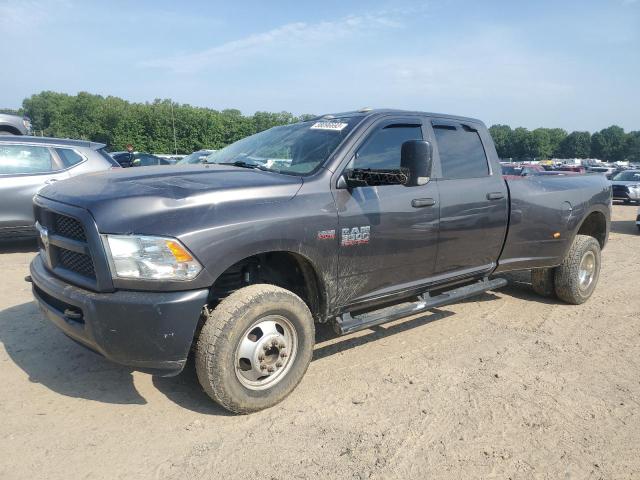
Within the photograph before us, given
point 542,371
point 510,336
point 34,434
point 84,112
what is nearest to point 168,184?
point 34,434

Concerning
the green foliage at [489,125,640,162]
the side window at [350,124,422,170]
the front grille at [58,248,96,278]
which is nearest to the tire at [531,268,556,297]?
the side window at [350,124,422,170]

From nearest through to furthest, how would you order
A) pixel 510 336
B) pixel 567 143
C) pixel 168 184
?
pixel 168 184 < pixel 510 336 < pixel 567 143

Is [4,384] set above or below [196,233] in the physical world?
below

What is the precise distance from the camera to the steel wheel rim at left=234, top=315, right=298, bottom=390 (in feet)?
9.56

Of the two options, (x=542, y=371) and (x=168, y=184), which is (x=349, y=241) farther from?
(x=542, y=371)

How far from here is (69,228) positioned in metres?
2.81

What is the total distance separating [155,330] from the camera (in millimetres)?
2557

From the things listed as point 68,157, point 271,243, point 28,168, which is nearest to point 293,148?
point 271,243

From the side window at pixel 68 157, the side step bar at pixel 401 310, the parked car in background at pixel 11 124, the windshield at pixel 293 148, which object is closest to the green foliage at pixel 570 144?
the parked car in background at pixel 11 124

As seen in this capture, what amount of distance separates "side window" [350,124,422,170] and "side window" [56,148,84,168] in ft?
18.4

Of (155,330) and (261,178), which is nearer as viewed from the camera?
(155,330)

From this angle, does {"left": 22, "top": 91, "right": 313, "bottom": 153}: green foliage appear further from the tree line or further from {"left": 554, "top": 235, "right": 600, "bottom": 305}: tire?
{"left": 554, "top": 235, "right": 600, "bottom": 305}: tire

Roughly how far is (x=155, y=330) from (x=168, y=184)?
858 millimetres

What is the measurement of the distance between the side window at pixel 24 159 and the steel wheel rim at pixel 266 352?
5841 millimetres
